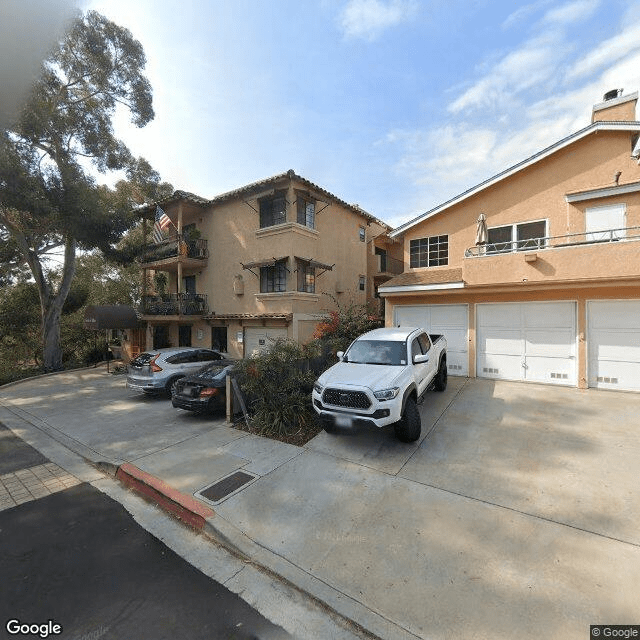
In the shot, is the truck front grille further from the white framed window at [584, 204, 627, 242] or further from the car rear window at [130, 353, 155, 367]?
the white framed window at [584, 204, 627, 242]

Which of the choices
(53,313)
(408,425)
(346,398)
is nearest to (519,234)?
(408,425)

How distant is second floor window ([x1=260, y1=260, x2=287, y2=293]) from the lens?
14750mm

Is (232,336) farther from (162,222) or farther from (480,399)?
(480,399)

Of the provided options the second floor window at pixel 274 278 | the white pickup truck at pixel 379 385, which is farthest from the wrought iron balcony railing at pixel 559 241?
the second floor window at pixel 274 278

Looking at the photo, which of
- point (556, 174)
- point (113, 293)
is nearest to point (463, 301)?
point (556, 174)

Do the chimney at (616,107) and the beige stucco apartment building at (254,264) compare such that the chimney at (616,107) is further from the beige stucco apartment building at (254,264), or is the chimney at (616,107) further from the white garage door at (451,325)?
the beige stucco apartment building at (254,264)

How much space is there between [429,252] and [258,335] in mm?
8779

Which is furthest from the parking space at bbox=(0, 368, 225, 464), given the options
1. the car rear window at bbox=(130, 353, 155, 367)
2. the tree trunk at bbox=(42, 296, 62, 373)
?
the tree trunk at bbox=(42, 296, 62, 373)

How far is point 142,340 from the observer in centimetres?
1948

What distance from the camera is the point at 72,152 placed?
50.0 feet

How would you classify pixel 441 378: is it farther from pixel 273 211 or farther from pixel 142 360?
pixel 273 211

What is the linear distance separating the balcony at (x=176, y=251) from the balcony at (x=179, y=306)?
192 cm

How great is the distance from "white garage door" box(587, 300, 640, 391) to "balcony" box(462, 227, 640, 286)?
3.74 ft

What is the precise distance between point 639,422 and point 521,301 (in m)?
4.42
